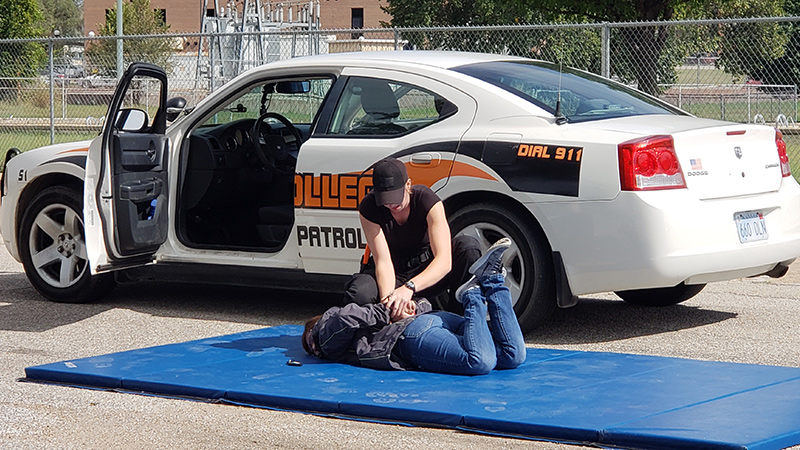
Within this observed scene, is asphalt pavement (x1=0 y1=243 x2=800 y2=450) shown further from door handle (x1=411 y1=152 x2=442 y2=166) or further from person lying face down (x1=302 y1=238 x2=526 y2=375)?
door handle (x1=411 y1=152 x2=442 y2=166)

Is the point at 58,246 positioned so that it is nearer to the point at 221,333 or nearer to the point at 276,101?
the point at 221,333

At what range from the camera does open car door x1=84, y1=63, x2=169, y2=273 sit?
6961mm

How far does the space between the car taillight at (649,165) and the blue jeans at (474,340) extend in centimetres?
105

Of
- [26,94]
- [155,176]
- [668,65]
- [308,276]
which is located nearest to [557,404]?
[308,276]

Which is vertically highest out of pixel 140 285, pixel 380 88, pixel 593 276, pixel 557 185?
pixel 380 88

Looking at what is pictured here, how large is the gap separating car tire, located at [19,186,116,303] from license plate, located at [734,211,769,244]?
13.9 ft

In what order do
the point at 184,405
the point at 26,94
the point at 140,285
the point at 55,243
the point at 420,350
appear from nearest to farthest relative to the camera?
the point at 184,405
the point at 420,350
the point at 55,243
the point at 140,285
the point at 26,94

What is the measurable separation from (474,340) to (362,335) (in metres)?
0.63

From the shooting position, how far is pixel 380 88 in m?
7.13

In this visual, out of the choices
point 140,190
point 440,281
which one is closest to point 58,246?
point 140,190

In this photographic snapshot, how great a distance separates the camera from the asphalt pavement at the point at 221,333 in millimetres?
4578

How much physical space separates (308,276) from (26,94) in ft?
44.3

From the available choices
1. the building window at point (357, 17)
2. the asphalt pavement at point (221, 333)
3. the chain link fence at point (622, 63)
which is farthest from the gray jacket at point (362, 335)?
the building window at point (357, 17)

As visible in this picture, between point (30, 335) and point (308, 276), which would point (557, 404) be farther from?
point (30, 335)
